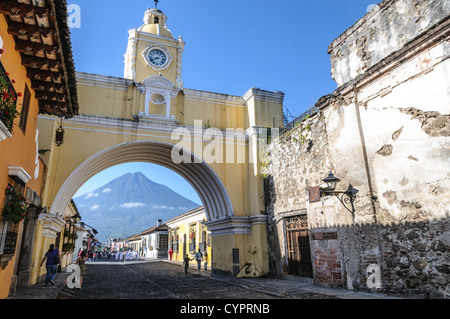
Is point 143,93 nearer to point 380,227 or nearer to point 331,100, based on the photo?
point 331,100

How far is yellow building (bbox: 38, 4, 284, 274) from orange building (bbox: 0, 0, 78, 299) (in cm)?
410

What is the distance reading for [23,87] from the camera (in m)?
5.66

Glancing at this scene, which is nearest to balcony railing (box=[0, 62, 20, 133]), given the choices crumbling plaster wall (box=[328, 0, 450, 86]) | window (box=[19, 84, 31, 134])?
window (box=[19, 84, 31, 134])

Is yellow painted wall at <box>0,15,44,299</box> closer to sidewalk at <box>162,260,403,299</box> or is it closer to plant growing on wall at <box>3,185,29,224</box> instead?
plant growing on wall at <box>3,185,29,224</box>

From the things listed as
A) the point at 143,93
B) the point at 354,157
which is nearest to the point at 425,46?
the point at 354,157

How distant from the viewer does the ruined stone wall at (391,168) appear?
5582 millimetres

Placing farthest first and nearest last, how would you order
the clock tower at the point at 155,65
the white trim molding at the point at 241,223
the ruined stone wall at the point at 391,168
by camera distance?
the clock tower at the point at 155,65
the white trim molding at the point at 241,223
the ruined stone wall at the point at 391,168

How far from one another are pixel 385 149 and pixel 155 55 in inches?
417

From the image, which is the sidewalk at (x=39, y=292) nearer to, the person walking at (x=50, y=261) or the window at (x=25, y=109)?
the person walking at (x=50, y=261)

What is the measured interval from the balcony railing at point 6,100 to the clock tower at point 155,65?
739 cm

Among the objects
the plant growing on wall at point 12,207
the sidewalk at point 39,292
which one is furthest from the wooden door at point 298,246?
the plant growing on wall at point 12,207

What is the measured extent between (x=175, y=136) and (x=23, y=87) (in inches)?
268

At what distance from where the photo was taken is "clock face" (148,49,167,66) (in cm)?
1369

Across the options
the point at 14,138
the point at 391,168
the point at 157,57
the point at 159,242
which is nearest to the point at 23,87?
the point at 14,138
